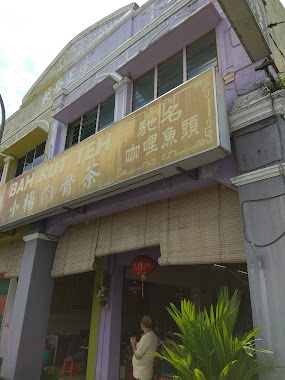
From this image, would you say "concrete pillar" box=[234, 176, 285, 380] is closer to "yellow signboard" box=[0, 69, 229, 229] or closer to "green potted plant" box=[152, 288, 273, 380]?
"green potted plant" box=[152, 288, 273, 380]

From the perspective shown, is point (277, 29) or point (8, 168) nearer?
point (277, 29)

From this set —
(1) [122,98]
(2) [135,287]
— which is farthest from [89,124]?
(2) [135,287]

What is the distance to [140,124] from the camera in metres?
5.56

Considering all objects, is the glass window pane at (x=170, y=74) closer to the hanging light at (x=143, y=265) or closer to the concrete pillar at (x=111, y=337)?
the hanging light at (x=143, y=265)

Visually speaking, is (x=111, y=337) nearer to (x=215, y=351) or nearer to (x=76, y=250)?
(x=76, y=250)

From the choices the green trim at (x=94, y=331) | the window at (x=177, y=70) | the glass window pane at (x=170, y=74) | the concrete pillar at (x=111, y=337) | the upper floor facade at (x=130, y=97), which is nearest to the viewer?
the upper floor facade at (x=130, y=97)

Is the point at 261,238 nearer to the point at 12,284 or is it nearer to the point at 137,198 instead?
the point at 137,198

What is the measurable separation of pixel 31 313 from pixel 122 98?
5.55 m

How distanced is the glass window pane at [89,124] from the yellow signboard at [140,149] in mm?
1631

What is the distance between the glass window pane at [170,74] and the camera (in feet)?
22.6

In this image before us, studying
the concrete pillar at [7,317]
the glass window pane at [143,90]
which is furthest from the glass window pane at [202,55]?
the concrete pillar at [7,317]

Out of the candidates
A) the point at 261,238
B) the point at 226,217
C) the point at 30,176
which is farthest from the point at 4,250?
the point at 261,238

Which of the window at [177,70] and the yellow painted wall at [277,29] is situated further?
the window at [177,70]

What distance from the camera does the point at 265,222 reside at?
4.18 m
